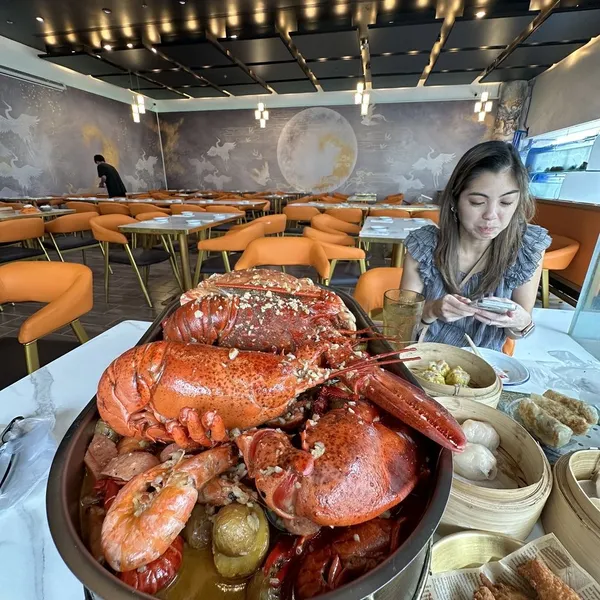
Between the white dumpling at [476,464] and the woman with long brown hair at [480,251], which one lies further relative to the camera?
the woman with long brown hair at [480,251]

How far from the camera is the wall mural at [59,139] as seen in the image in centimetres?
830

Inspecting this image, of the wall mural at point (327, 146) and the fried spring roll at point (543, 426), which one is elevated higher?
the wall mural at point (327, 146)

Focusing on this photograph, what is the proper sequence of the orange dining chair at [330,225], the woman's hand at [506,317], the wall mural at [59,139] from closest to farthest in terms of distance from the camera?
the woman's hand at [506,317]
the orange dining chair at [330,225]
the wall mural at [59,139]

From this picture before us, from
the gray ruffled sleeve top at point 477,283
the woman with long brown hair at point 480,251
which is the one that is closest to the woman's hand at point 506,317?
the woman with long brown hair at point 480,251

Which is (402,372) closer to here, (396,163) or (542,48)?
(542,48)

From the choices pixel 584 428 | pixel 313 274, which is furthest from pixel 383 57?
pixel 584 428

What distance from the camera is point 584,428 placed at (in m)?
0.89

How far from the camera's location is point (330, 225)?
500 centimetres

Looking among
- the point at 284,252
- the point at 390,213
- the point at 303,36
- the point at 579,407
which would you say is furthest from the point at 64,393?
the point at 303,36

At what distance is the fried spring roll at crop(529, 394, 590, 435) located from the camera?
895 millimetres

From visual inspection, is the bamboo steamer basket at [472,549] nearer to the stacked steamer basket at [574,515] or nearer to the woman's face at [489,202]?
the stacked steamer basket at [574,515]

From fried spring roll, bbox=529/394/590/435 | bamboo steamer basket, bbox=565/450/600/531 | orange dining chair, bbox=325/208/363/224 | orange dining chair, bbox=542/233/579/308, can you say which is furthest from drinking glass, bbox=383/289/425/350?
orange dining chair, bbox=325/208/363/224

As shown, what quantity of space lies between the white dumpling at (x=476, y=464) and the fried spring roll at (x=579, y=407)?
375mm

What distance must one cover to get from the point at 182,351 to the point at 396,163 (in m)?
12.9
